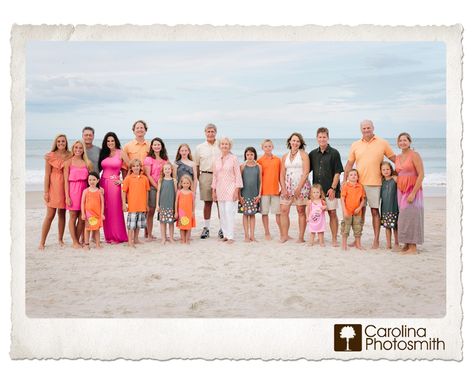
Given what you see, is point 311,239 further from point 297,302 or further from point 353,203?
point 297,302

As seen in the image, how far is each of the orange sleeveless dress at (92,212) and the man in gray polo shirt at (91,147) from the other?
0.39 meters

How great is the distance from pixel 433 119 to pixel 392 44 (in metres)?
0.83

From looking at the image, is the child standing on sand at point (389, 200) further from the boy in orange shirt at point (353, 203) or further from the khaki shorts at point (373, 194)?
the boy in orange shirt at point (353, 203)

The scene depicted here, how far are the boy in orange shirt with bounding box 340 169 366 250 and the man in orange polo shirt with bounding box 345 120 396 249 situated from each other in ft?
0.24

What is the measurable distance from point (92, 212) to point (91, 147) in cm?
78

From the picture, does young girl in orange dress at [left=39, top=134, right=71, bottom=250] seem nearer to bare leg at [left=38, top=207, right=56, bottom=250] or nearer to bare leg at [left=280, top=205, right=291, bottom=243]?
bare leg at [left=38, top=207, right=56, bottom=250]

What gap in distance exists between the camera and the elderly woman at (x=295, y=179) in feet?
24.2

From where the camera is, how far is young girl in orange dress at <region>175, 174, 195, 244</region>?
7461 millimetres

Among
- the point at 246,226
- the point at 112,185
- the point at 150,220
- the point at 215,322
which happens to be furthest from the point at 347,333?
the point at 112,185

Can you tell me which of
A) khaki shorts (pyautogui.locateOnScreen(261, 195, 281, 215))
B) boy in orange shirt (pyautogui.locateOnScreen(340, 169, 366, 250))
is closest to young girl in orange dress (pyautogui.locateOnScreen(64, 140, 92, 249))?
khaki shorts (pyautogui.locateOnScreen(261, 195, 281, 215))

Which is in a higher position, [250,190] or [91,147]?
[91,147]

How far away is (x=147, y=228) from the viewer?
7.70 metres

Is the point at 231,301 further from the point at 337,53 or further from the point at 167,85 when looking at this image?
the point at 167,85

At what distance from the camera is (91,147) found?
736 cm
